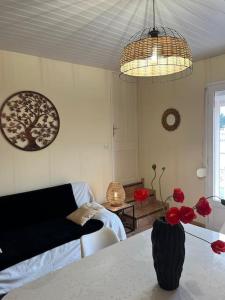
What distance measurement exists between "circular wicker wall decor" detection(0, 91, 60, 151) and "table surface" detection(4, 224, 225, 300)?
203 cm

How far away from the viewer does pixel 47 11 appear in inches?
80.1

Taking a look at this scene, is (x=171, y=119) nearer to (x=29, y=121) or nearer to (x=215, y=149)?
(x=215, y=149)

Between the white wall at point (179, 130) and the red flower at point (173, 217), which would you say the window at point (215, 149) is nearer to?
the white wall at point (179, 130)

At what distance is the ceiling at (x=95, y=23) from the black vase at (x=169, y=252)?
5.74 ft

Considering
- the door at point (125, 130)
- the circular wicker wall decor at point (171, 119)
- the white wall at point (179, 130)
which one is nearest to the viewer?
the white wall at point (179, 130)

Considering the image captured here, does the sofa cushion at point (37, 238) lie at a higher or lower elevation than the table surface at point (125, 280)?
lower

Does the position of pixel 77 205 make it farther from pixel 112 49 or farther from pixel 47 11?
pixel 47 11

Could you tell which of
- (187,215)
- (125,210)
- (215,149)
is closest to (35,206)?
(125,210)

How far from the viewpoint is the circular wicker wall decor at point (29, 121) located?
9.77 feet

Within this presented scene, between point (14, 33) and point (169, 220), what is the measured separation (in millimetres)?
2402

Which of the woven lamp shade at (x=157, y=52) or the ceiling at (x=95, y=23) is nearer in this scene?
the woven lamp shade at (x=157, y=52)

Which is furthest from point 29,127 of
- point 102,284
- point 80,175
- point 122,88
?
point 102,284

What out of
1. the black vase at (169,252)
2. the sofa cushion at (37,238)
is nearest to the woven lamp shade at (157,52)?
the black vase at (169,252)

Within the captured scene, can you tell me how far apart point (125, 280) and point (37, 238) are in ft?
4.97
